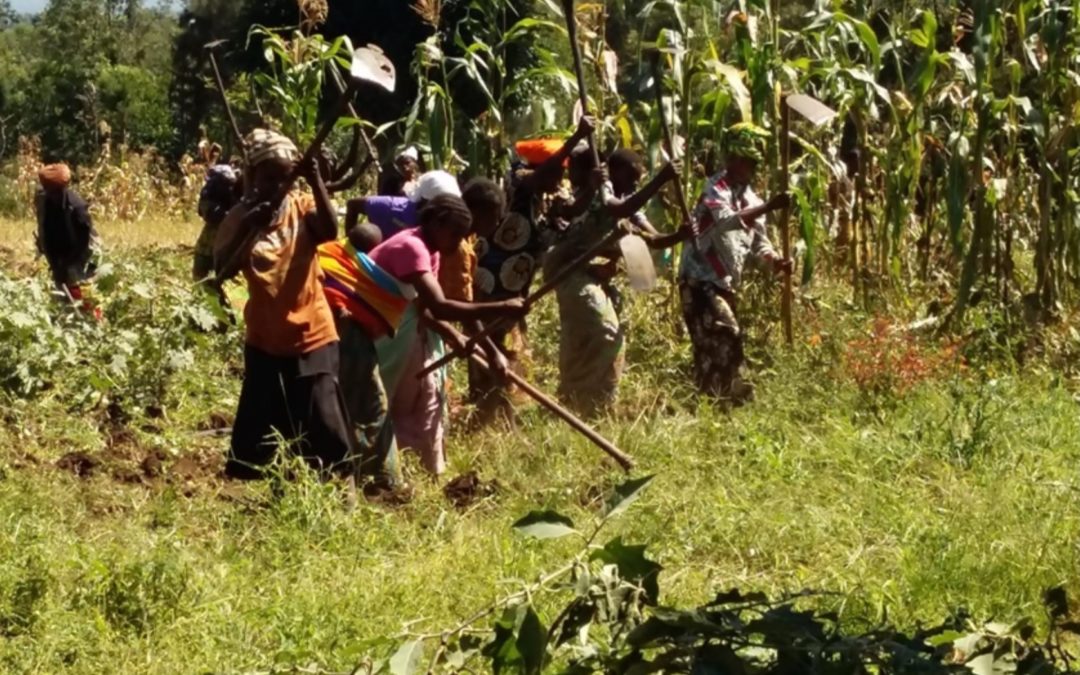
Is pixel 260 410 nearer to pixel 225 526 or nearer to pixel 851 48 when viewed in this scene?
pixel 225 526

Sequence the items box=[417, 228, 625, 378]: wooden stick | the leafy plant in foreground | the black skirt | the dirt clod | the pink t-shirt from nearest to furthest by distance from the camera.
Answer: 1. the leafy plant in foreground
2. box=[417, 228, 625, 378]: wooden stick
3. the black skirt
4. the pink t-shirt
5. the dirt clod

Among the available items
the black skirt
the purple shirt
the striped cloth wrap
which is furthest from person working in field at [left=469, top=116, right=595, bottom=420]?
the black skirt

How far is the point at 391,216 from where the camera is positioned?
6895 millimetres

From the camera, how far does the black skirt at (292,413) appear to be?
5.73 metres

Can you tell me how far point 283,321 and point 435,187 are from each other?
2.38 feet

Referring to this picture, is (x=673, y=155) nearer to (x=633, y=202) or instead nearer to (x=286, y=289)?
(x=633, y=202)

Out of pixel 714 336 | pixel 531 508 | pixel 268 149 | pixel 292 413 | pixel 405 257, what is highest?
pixel 268 149

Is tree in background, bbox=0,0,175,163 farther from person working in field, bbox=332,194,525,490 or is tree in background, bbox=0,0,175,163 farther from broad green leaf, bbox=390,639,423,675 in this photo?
broad green leaf, bbox=390,639,423,675

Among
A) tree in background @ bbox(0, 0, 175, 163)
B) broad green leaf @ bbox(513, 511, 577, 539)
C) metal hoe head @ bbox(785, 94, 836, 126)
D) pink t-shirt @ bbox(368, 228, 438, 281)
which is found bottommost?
tree in background @ bbox(0, 0, 175, 163)

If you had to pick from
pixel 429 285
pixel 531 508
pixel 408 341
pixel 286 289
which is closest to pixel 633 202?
pixel 408 341

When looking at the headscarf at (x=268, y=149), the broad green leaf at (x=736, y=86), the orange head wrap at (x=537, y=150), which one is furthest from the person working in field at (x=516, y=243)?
the headscarf at (x=268, y=149)

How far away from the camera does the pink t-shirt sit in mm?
5840

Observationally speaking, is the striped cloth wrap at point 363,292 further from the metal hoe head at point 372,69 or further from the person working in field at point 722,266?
the person working in field at point 722,266

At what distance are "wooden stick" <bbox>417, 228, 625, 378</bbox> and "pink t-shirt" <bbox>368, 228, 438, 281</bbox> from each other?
0.29 meters
